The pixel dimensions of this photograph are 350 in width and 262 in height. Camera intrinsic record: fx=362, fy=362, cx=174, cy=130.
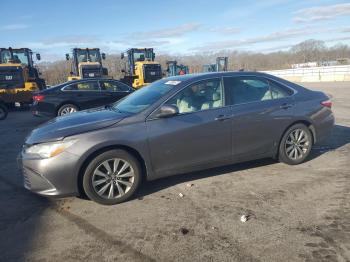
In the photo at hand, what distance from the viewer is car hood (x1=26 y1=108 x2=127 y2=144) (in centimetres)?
452

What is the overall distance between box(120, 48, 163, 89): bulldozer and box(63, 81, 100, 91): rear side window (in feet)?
34.1

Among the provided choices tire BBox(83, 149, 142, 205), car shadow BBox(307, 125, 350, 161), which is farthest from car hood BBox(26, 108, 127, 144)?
car shadow BBox(307, 125, 350, 161)

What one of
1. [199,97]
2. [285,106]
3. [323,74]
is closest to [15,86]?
[199,97]

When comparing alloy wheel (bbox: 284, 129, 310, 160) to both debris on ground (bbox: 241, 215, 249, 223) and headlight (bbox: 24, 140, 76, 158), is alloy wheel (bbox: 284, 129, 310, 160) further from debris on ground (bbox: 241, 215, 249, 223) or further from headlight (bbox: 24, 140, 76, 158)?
headlight (bbox: 24, 140, 76, 158)

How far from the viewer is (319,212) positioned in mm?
4203

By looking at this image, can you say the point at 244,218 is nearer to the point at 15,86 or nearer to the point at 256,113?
the point at 256,113

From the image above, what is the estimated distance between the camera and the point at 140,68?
23719 millimetres

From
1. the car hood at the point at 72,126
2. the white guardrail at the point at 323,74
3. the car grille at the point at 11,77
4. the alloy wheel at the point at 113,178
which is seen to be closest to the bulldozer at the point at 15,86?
the car grille at the point at 11,77

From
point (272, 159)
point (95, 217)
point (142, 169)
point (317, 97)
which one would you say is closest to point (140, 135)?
point (142, 169)

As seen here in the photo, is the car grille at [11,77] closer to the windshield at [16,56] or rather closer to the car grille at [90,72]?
the windshield at [16,56]

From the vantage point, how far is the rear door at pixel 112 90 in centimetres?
1215

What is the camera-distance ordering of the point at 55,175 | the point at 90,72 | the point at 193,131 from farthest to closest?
the point at 90,72
the point at 193,131
the point at 55,175

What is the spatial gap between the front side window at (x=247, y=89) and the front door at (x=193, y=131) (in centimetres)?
19

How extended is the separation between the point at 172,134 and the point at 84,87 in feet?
26.1
